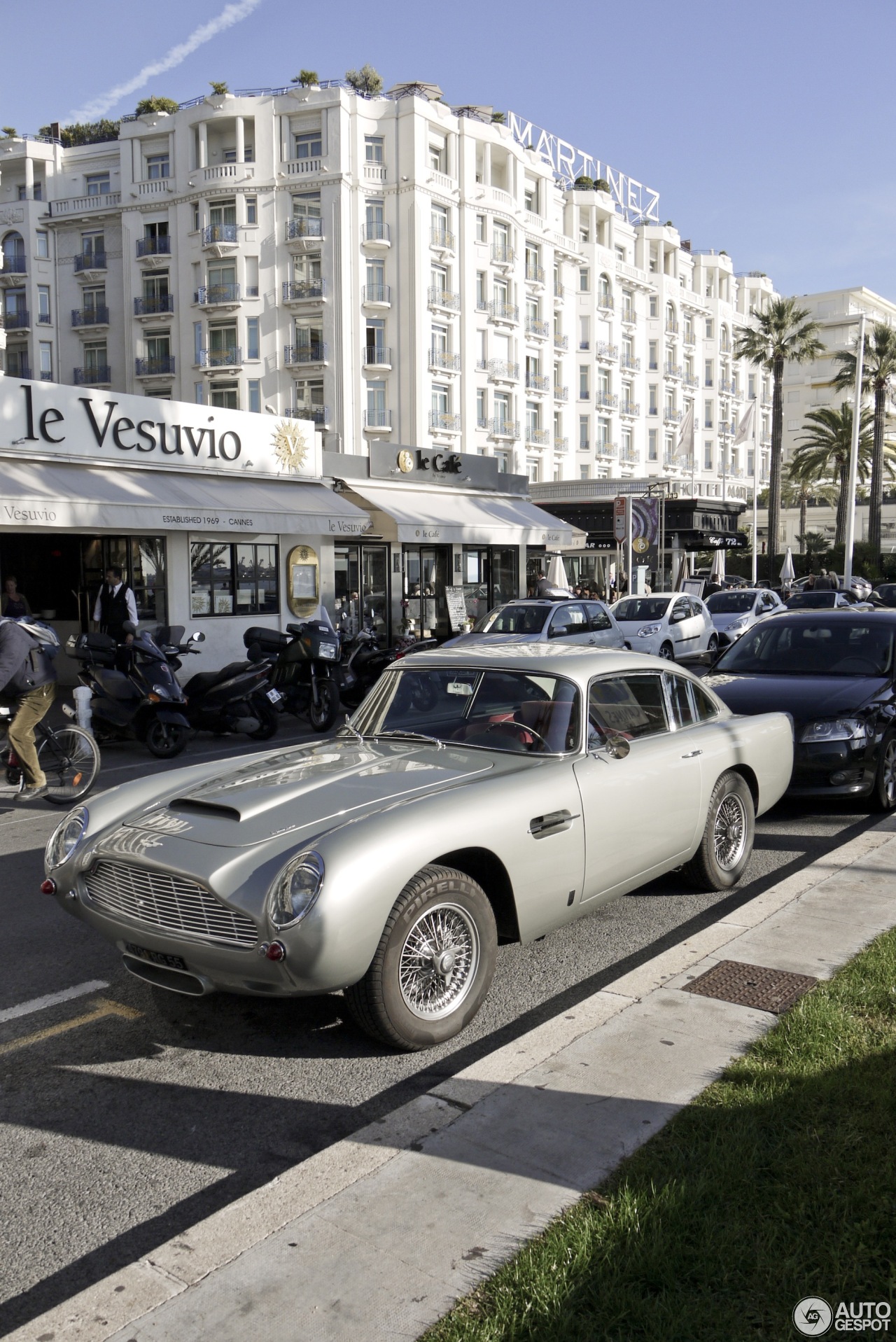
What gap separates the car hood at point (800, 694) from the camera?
320 inches

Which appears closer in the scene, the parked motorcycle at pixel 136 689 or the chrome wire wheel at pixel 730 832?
the chrome wire wheel at pixel 730 832

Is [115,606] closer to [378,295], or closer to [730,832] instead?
[730,832]

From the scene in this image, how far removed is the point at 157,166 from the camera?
5016cm

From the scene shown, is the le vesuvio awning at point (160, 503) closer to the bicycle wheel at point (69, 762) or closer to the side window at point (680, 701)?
the bicycle wheel at point (69, 762)

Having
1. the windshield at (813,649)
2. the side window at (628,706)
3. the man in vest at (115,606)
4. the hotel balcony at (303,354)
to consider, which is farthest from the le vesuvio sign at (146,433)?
the hotel balcony at (303,354)

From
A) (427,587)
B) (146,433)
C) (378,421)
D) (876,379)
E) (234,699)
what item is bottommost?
(234,699)

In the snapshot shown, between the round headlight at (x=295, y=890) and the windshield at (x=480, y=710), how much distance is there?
1.53 metres

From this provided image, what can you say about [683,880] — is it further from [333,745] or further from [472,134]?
[472,134]

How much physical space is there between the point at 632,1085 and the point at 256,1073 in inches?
56.5

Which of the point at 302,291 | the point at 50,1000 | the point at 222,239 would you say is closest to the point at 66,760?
the point at 50,1000

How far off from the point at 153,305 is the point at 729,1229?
52.6 meters

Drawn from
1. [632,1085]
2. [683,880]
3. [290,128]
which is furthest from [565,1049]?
[290,128]

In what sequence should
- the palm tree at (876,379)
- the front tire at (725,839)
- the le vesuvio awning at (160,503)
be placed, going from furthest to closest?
the palm tree at (876,379) → the le vesuvio awning at (160,503) → the front tire at (725,839)

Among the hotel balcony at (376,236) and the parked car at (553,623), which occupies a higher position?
the hotel balcony at (376,236)
